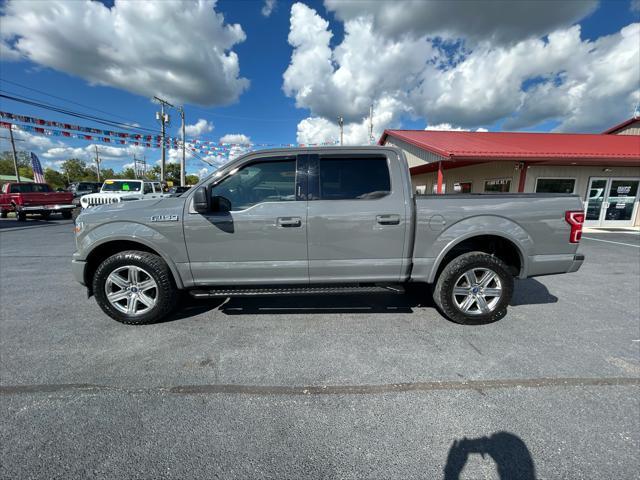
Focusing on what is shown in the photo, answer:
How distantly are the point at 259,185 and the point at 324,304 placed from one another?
181 cm

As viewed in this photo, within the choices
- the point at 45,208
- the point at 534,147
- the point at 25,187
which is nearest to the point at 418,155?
the point at 534,147

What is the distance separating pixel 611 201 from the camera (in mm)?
12305

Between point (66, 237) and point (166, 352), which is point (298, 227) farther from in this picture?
point (66, 237)

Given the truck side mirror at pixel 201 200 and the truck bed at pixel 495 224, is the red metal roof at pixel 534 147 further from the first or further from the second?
the truck side mirror at pixel 201 200

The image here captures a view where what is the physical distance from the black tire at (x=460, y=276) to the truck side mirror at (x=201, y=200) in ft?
9.09

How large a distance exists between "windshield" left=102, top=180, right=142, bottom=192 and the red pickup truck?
77.5 inches

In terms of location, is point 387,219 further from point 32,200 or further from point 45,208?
point 32,200

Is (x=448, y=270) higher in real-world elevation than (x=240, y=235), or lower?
lower

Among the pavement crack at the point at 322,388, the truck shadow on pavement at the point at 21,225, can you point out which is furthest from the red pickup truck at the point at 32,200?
the pavement crack at the point at 322,388

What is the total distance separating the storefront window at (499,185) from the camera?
477 inches

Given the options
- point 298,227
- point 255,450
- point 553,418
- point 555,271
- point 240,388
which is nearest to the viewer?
point 255,450

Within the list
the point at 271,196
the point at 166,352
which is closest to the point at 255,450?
the point at 166,352

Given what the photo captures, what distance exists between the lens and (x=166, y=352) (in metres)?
2.79

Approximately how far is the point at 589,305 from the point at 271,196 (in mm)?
4646
